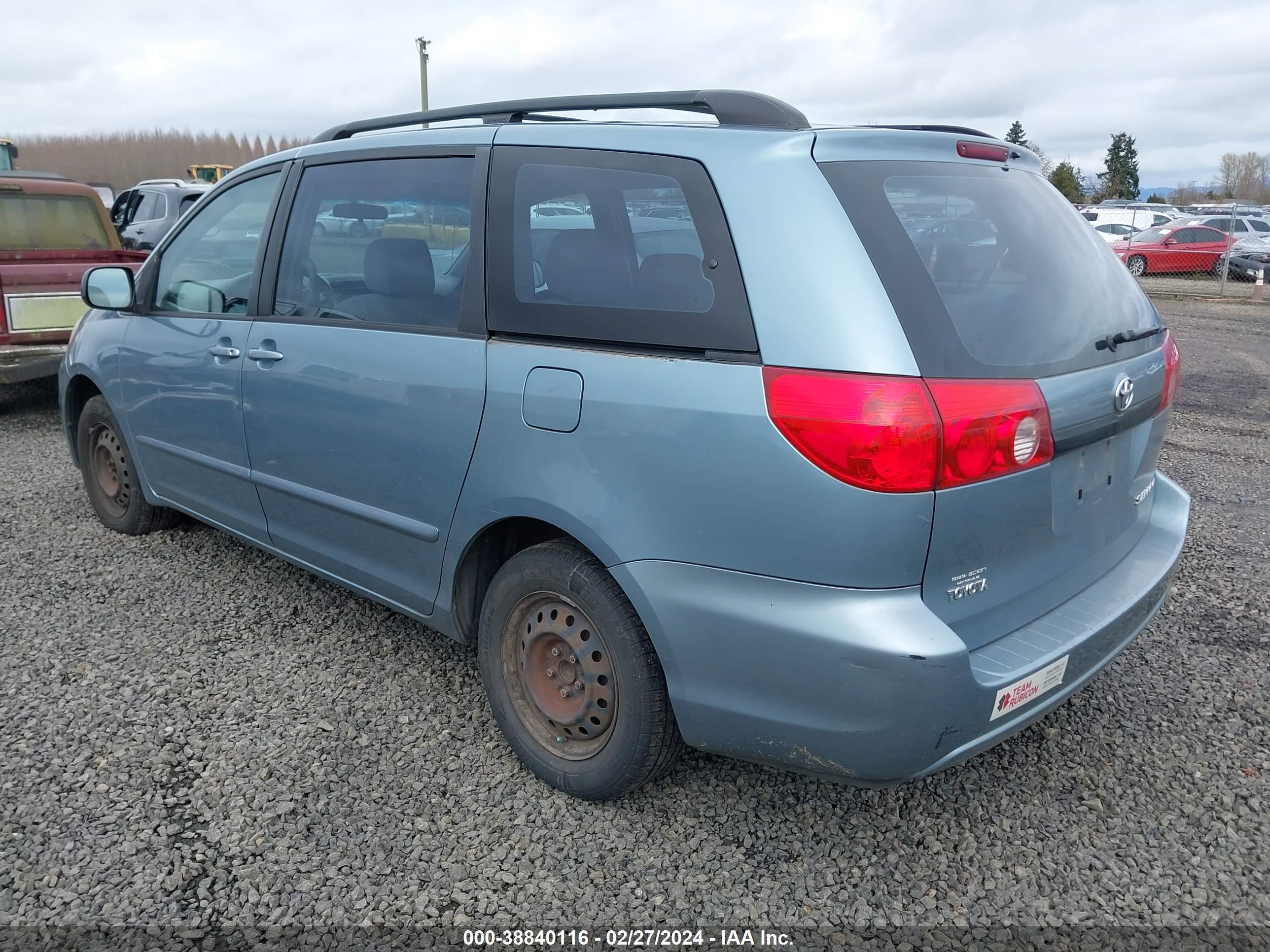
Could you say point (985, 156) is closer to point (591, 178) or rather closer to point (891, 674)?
point (591, 178)

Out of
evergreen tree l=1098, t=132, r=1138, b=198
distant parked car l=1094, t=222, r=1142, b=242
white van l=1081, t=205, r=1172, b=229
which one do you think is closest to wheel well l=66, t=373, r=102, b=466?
distant parked car l=1094, t=222, r=1142, b=242

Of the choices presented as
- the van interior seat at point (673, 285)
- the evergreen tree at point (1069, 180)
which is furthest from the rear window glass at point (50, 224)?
the evergreen tree at point (1069, 180)

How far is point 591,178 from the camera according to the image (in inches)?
102

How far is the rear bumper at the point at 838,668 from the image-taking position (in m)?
2.03

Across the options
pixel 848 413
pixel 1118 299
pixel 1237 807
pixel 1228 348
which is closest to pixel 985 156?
pixel 1118 299

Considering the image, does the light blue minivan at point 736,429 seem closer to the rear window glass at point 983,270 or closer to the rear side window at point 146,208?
the rear window glass at point 983,270

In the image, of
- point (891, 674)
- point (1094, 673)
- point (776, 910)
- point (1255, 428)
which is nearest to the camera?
point (891, 674)

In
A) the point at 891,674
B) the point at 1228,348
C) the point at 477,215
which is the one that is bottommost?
the point at 1228,348

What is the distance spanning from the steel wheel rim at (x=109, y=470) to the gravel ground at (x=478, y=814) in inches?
38.5

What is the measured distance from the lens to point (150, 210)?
14.8m

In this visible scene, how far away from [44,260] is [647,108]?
21.1 feet

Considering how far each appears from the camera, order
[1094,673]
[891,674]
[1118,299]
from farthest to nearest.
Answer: [1118,299]
[1094,673]
[891,674]

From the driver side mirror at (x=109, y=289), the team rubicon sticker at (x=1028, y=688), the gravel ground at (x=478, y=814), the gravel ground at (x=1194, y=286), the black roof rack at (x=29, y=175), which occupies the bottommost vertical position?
the gravel ground at (x=1194, y=286)

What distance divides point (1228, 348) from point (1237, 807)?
37.4 ft
